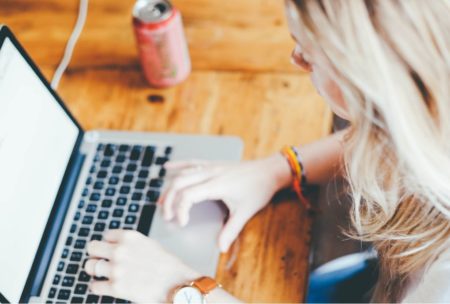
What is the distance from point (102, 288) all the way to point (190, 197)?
0.62 ft

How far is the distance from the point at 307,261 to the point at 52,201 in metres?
0.41

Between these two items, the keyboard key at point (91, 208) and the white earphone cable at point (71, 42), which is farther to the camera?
the white earphone cable at point (71, 42)

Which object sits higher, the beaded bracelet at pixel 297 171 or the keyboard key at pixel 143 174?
the beaded bracelet at pixel 297 171

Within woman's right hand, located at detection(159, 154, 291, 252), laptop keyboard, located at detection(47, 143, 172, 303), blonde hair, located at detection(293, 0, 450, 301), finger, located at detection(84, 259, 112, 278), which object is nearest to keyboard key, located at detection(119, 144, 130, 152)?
laptop keyboard, located at detection(47, 143, 172, 303)

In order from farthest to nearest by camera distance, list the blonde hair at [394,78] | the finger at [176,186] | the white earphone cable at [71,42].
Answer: the white earphone cable at [71,42] → the finger at [176,186] → the blonde hair at [394,78]

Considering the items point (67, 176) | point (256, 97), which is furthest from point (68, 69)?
point (256, 97)

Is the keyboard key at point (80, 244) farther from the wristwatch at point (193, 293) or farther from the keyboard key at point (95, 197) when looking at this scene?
the wristwatch at point (193, 293)

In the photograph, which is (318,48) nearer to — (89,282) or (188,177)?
(188,177)

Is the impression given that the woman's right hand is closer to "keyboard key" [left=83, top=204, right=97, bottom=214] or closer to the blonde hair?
"keyboard key" [left=83, top=204, right=97, bottom=214]

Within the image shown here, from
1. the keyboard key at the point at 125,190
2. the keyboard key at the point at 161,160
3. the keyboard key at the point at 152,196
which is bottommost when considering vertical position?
the keyboard key at the point at 125,190

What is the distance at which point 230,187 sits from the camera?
3.15 feet

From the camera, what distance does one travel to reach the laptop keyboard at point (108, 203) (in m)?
0.91

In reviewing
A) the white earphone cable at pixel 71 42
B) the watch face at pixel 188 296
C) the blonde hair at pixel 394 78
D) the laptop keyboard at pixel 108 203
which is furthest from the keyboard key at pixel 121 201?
the blonde hair at pixel 394 78

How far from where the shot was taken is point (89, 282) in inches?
35.9
